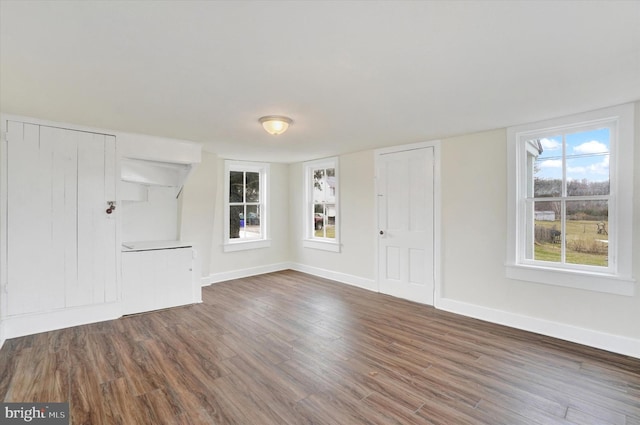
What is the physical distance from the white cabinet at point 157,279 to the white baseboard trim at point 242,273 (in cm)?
101

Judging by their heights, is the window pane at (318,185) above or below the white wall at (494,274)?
above

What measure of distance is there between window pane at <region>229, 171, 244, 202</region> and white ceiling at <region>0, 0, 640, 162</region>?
2.54 metres

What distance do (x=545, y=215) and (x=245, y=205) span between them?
15.5 feet

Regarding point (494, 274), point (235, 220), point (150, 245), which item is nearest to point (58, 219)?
point (150, 245)

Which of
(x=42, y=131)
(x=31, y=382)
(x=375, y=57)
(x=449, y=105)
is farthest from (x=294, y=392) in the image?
(x=42, y=131)

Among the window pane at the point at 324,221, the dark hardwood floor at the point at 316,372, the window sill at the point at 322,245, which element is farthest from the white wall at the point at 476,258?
the window pane at the point at 324,221

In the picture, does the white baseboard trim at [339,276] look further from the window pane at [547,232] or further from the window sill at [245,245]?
the window pane at [547,232]

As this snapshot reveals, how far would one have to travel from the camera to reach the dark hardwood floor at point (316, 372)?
204cm

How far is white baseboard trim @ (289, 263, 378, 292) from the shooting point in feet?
16.6

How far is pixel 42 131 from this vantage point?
3.31m

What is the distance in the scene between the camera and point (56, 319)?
340 cm

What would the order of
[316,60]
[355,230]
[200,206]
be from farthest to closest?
[355,230] → [200,206] → [316,60]

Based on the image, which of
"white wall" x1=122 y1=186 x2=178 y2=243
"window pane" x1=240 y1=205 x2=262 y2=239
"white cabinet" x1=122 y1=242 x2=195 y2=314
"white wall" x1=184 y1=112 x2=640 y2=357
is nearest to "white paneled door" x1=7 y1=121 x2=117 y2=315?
"white cabinet" x1=122 y1=242 x2=195 y2=314

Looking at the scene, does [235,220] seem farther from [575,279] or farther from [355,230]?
[575,279]
